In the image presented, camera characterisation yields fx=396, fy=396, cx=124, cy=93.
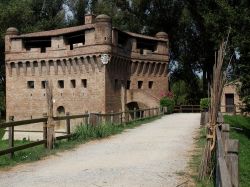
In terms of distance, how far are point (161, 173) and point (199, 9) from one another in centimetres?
3291

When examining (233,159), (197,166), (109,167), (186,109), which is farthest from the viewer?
(186,109)

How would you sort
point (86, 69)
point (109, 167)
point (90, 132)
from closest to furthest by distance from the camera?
point (109, 167)
point (90, 132)
point (86, 69)

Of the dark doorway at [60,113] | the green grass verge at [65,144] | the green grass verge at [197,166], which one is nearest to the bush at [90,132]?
the green grass verge at [65,144]

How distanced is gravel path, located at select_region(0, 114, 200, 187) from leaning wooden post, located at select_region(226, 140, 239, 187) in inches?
104

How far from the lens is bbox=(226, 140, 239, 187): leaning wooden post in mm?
5058

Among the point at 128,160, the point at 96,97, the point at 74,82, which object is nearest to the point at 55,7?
the point at 74,82

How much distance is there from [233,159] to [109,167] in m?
Answer: 4.69

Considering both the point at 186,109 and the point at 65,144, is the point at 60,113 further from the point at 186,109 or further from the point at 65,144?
the point at 65,144

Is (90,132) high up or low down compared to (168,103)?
down

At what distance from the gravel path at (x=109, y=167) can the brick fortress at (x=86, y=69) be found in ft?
71.3

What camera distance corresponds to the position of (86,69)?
3631cm

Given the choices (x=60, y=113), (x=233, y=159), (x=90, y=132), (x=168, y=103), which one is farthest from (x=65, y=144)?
(x=60, y=113)

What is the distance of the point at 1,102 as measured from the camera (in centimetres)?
4647

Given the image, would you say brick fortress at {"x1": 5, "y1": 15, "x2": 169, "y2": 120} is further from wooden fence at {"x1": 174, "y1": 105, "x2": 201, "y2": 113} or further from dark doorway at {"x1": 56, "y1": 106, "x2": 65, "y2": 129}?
wooden fence at {"x1": 174, "y1": 105, "x2": 201, "y2": 113}
